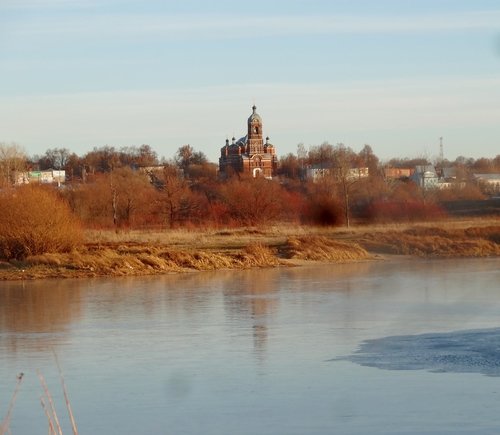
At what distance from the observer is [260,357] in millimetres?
15305

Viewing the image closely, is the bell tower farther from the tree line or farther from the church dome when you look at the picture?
the tree line

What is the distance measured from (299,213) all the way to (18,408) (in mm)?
43078

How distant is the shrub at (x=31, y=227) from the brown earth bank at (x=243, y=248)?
569 mm

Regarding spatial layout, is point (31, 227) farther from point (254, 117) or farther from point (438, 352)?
point (254, 117)

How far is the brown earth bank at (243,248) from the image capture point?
31344 mm

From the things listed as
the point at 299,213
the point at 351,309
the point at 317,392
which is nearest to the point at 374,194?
the point at 299,213

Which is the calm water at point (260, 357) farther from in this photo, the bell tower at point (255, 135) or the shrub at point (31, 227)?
the bell tower at point (255, 135)

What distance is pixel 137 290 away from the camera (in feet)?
85.9

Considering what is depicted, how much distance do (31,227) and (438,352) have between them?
1923cm

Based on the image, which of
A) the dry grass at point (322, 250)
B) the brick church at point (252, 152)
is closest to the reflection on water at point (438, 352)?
the dry grass at point (322, 250)

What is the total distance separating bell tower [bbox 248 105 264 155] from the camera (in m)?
113

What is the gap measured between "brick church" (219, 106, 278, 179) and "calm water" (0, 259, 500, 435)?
8414 centimetres

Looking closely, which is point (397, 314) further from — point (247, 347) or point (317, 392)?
point (317, 392)

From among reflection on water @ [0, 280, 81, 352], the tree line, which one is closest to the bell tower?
the tree line
